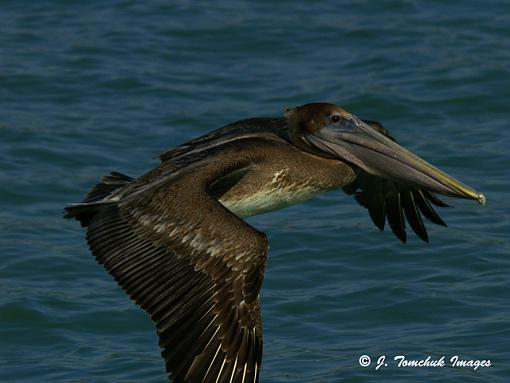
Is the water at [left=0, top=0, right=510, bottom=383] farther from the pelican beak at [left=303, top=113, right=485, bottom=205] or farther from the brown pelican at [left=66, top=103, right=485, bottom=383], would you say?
the pelican beak at [left=303, top=113, right=485, bottom=205]

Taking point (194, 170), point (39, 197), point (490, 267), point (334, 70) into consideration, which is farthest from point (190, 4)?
point (194, 170)

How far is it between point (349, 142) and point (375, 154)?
0.16 meters

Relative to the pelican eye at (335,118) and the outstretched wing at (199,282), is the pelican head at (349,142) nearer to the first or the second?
the pelican eye at (335,118)

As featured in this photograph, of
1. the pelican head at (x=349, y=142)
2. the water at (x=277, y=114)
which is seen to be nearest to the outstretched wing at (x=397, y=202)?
the water at (x=277, y=114)

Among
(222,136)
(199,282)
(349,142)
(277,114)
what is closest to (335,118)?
(349,142)

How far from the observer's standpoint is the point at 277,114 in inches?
472

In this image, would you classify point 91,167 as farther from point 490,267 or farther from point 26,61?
point 490,267

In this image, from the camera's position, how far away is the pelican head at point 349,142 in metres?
7.84

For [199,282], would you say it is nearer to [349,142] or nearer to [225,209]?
[225,209]

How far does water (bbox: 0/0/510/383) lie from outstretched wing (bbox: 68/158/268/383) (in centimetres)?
137

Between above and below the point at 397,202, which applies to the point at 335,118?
above

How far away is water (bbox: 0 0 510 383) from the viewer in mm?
8531

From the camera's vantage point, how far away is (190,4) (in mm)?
14398

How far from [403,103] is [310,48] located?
141cm
